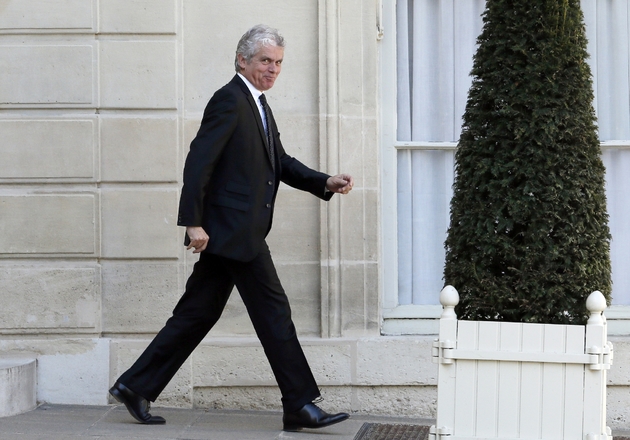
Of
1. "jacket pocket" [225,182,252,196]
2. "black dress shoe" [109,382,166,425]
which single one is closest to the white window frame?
"jacket pocket" [225,182,252,196]

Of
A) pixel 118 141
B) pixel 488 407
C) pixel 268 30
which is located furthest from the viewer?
pixel 118 141

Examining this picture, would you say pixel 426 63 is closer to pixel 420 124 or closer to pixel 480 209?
pixel 420 124

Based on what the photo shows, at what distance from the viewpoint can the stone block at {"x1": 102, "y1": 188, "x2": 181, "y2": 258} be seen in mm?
5527

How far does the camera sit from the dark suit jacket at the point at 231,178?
14.5 feet

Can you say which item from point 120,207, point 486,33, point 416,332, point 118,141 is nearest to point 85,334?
point 120,207

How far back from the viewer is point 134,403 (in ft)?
15.7

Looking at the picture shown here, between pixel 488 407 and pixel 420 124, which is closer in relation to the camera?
pixel 488 407

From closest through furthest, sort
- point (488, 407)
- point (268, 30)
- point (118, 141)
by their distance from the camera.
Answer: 1. point (488, 407)
2. point (268, 30)
3. point (118, 141)

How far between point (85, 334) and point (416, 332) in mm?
1957

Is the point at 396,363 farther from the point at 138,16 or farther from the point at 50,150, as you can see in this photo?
the point at 138,16

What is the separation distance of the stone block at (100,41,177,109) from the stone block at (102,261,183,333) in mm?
948

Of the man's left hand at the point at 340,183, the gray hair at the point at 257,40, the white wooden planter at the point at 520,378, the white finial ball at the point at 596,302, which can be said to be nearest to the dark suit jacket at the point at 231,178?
the gray hair at the point at 257,40

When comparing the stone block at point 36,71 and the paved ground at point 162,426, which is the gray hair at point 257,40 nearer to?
the stone block at point 36,71

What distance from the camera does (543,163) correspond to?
3801 mm
